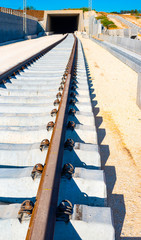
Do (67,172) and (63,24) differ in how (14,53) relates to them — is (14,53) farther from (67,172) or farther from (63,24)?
(63,24)

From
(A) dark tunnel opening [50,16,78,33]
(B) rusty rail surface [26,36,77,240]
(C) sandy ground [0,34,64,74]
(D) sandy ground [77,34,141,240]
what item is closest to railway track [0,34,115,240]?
(B) rusty rail surface [26,36,77,240]

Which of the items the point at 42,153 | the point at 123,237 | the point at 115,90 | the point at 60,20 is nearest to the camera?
the point at 123,237

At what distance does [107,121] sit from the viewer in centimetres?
500

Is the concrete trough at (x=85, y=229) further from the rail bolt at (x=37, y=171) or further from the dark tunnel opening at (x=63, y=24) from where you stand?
the dark tunnel opening at (x=63, y=24)

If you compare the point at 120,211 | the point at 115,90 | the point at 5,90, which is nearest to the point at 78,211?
the point at 120,211

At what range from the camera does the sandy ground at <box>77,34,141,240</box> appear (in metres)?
2.45

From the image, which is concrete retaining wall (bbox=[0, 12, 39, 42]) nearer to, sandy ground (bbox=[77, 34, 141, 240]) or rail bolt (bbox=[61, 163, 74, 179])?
sandy ground (bbox=[77, 34, 141, 240])

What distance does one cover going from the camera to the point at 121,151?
3773 mm

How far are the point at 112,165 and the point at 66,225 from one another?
1.64 metres

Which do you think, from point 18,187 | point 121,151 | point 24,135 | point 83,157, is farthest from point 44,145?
point 121,151

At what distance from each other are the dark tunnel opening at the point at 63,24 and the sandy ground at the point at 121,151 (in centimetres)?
6665

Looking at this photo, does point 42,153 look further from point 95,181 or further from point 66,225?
point 66,225

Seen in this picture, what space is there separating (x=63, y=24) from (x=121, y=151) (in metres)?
77.9

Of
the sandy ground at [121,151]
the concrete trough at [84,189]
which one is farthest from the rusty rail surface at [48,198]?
the sandy ground at [121,151]
